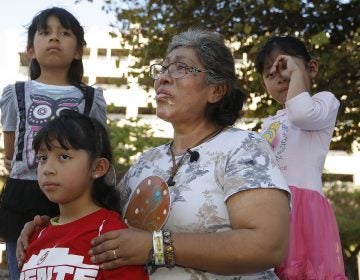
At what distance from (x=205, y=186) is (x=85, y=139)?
550mm

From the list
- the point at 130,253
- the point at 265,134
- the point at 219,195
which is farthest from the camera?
the point at 265,134

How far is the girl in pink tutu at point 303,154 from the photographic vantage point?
2.79 meters

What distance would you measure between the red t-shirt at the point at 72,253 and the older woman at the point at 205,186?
0.22 ft

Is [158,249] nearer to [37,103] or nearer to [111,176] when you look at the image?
[111,176]

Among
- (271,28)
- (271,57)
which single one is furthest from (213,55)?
(271,28)

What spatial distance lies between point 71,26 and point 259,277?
1.73m

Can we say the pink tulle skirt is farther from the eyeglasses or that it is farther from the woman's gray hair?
the eyeglasses

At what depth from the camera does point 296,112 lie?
118 inches

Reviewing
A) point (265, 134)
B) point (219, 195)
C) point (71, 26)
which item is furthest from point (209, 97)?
point (71, 26)

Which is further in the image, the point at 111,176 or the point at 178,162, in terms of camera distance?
the point at 111,176

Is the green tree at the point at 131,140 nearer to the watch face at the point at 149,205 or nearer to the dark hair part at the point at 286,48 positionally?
the dark hair part at the point at 286,48

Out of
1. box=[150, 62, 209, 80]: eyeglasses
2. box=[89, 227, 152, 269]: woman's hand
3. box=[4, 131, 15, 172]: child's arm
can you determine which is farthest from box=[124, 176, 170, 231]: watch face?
box=[4, 131, 15, 172]: child's arm

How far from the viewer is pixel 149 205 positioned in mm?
2385

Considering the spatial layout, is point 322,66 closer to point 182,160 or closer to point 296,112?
point 296,112
